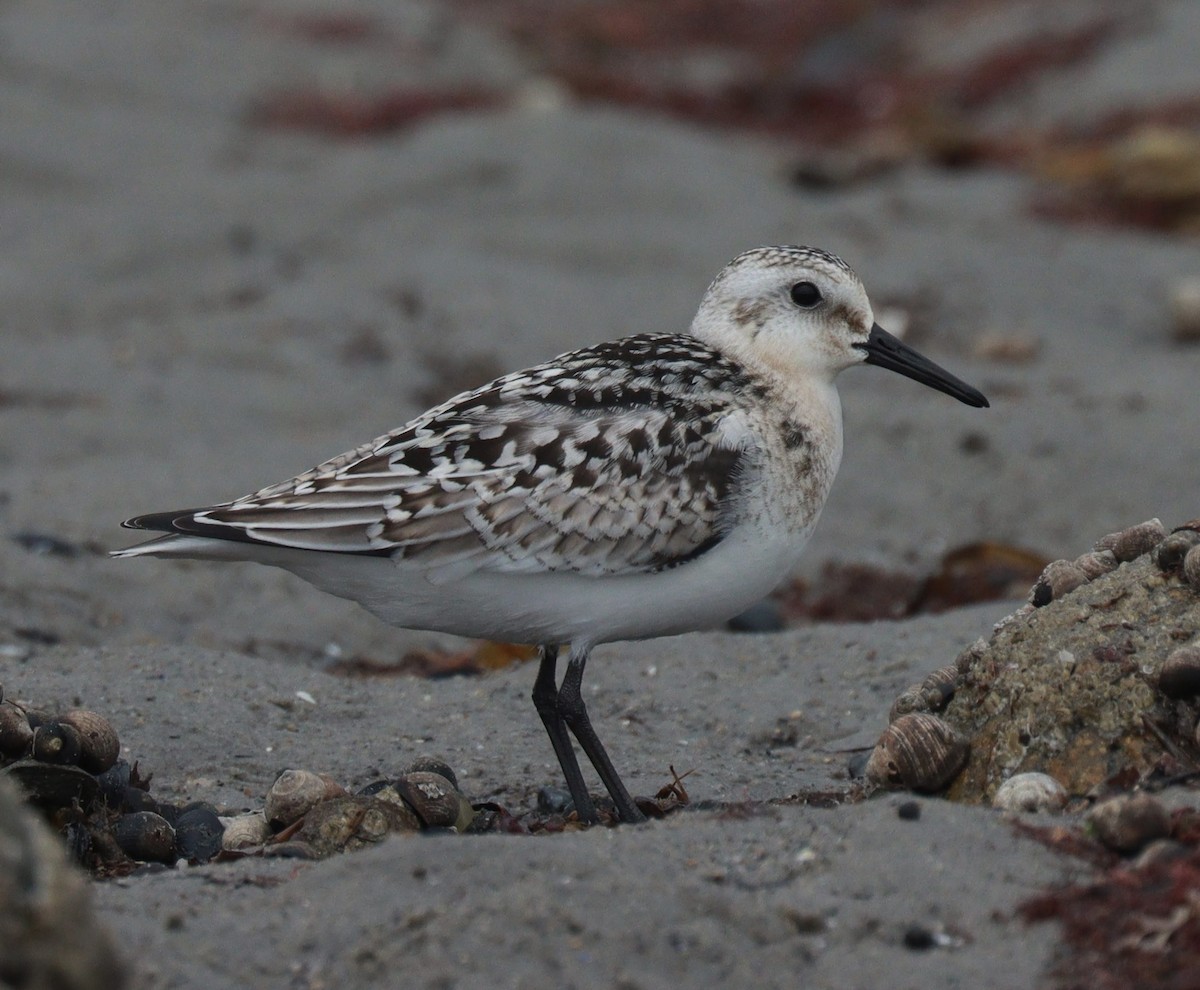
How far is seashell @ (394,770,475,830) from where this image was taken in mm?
5082

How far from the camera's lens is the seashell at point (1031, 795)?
4641 mm

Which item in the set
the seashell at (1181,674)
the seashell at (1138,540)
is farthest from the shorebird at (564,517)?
the seashell at (1181,674)

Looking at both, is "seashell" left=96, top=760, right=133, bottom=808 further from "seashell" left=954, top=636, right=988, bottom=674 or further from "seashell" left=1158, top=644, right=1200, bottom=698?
"seashell" left=1158, top=644, right=1200, bottom=698

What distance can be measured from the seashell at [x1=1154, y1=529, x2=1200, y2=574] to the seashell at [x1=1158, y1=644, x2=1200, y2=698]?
0.43 metres

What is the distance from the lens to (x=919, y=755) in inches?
196

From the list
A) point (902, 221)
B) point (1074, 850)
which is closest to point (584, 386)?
point (1074, 850)

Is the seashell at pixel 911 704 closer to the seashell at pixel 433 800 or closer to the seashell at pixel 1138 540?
the seashell at pixel 1138 540

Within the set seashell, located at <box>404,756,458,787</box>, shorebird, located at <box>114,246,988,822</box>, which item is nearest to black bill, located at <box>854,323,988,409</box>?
shorebird, located at <box>114,246,988,822</box>

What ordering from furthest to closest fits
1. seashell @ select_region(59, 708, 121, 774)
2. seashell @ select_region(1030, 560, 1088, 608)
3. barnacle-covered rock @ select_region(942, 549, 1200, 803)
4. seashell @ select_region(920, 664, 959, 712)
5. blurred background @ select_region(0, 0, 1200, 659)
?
blurred background @ select_region(0, 0, 1200, 659) < seashell @ select_region(1030, 560, 1088, 608) < seashell @ select_region(920, 664, 959, 712) < seashell @ select_region(59, 708, 121, 774) < barnacle-covered rock @ select_region(942, 549, 1200, 803)

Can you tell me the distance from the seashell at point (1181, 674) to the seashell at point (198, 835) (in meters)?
Result: 2.69

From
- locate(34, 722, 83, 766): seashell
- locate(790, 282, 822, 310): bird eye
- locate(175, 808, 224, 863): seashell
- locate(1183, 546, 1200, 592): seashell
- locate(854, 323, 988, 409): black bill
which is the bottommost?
locate(175, 808, 224, 863): seashell

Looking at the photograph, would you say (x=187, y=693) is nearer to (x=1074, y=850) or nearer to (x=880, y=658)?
(x=880, y=658)

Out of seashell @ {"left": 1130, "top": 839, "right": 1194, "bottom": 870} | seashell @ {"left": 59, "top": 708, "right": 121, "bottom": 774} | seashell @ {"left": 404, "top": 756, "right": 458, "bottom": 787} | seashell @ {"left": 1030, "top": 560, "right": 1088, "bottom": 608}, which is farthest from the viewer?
seashell @ {"left": 404, "top": 756, "right": 458, "bottom": 787}

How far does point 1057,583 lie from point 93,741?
2966 mm
